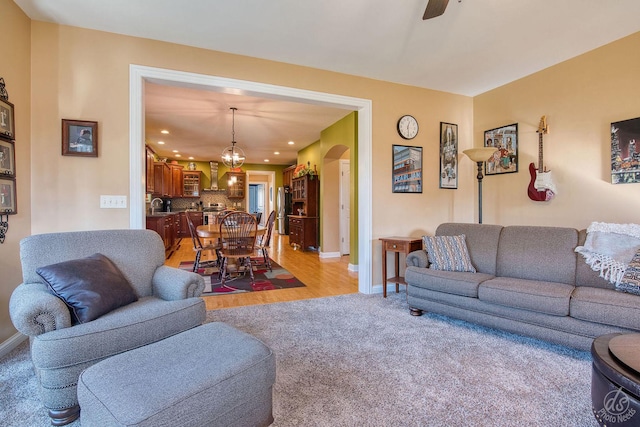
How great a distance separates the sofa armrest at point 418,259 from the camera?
10.3 feet

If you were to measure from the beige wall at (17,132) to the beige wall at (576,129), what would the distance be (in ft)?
16.6

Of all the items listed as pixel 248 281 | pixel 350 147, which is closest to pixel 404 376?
pixel 248 281

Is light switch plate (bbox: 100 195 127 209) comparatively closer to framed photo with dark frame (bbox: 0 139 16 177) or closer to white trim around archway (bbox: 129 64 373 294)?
white trim around archway (bbox: 129 64 373 294)

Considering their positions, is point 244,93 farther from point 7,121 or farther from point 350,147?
point 350,147

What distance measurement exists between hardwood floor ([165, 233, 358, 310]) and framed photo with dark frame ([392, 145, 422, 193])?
151 centimetres

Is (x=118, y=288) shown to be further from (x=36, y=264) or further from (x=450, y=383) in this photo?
(x=450, y=383)

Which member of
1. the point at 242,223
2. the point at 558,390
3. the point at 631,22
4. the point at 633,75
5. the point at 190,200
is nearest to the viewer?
the point at 558,390

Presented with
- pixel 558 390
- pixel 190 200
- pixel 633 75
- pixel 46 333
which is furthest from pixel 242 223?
pixel 190 200

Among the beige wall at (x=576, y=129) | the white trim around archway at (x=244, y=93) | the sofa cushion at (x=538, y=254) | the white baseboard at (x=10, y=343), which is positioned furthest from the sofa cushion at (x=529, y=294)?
the white baseboard at (x=10, y=343)

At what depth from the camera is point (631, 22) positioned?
2.67m

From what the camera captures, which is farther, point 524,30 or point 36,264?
point 524,30

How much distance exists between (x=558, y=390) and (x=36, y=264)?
325cm

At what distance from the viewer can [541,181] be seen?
11.7 ft

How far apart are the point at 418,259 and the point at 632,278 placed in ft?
5.10
